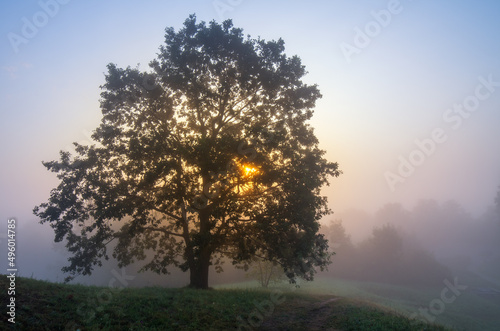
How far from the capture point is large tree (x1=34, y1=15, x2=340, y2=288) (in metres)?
18.7

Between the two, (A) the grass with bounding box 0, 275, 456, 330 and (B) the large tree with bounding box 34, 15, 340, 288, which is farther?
(B) the large tree with bounding box 34, 15, 340, 288

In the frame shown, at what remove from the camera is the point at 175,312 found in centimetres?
1349

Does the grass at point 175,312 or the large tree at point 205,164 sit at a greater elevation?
the large tree at point 205,164

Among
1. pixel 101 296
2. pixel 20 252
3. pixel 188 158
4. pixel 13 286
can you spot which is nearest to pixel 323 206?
pixel 188 158

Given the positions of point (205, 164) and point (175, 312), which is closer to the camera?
point (175, 312)

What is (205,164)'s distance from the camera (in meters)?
17.9

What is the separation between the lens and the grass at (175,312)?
10.5 metres

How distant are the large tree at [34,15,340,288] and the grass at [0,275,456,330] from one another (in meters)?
3.03

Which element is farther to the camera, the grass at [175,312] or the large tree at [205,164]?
the large tree at [205,164]

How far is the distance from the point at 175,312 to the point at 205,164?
8754 millimetres

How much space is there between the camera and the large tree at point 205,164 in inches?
734

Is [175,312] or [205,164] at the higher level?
[205,164]

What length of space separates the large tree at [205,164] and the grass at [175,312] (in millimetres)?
3027

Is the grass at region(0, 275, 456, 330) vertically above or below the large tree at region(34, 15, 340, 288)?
below
